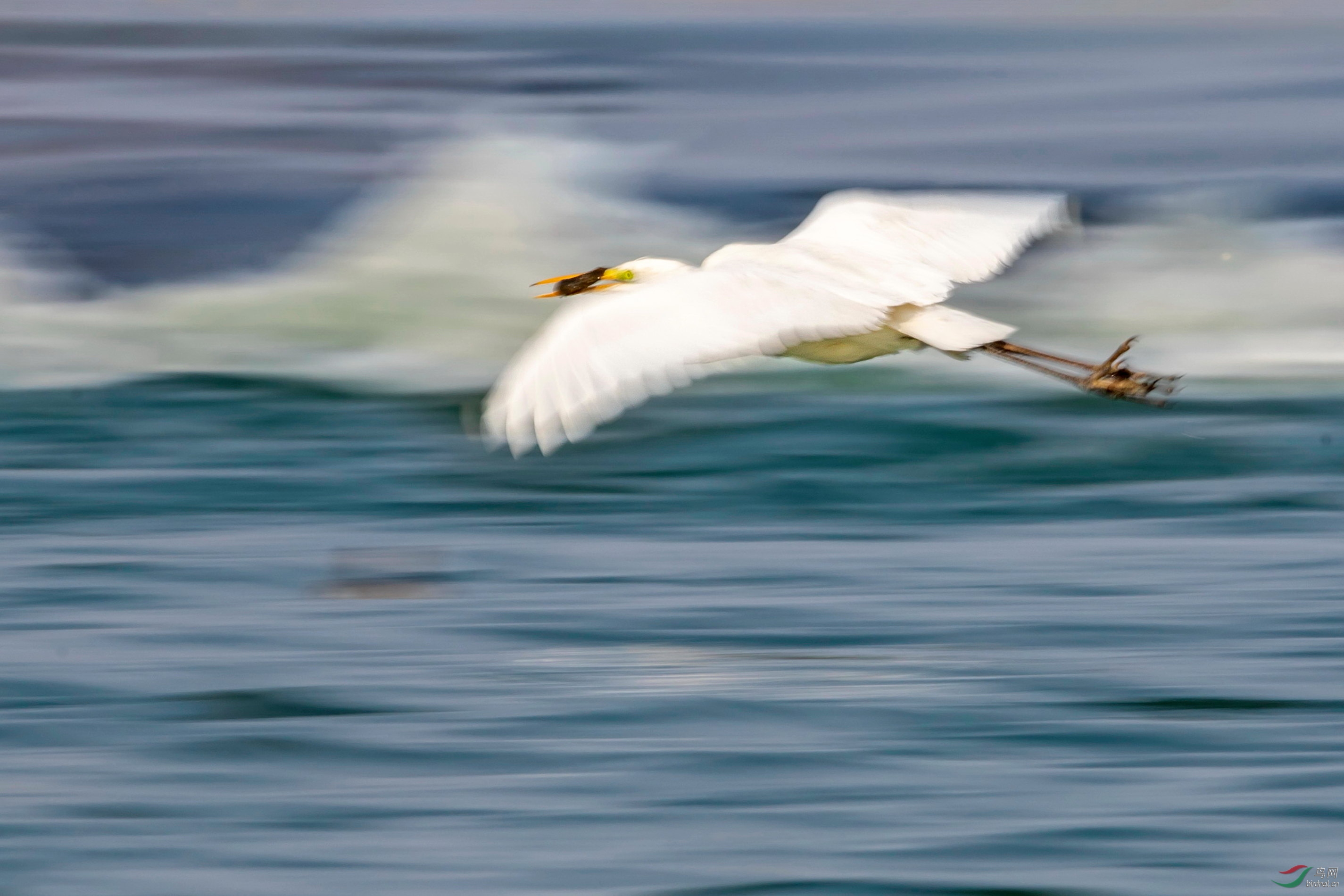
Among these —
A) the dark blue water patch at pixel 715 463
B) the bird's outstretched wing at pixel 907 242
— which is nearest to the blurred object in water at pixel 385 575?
the dark blue water patch at pixel 715 463

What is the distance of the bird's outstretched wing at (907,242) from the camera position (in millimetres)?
9008

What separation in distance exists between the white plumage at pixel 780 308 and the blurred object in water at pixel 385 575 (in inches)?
75.2

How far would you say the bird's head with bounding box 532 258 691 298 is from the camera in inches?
376

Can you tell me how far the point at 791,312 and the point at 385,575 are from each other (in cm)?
381

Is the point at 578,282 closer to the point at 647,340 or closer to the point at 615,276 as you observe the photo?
the point at 615,276

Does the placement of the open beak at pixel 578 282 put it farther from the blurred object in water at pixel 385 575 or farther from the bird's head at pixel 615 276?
the blurred object in water at pixel 385 575

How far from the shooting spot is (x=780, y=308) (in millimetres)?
8211

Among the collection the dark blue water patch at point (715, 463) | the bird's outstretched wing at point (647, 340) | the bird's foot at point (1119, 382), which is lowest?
the dark blue water patch at point (715, 463)

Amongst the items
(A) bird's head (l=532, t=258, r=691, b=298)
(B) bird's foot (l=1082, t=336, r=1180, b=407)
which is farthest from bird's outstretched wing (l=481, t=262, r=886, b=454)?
(B) bird's foot (l=1082, t=336, r=1180, b=407)

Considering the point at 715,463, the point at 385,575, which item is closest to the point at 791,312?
the point at 385,575

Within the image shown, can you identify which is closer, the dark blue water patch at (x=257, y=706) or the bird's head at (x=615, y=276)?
the dark blue water patch at (x=257, y=706)

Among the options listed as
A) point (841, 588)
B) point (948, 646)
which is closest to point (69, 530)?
point (841, 588)

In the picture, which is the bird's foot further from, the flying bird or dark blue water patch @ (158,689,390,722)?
dark blue water patch @ (158,689,390,722)

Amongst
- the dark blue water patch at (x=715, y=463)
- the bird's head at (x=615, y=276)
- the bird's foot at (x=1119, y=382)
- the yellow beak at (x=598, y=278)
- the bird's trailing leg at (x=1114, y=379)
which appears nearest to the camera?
the bird's head at (x=615, y=276)
